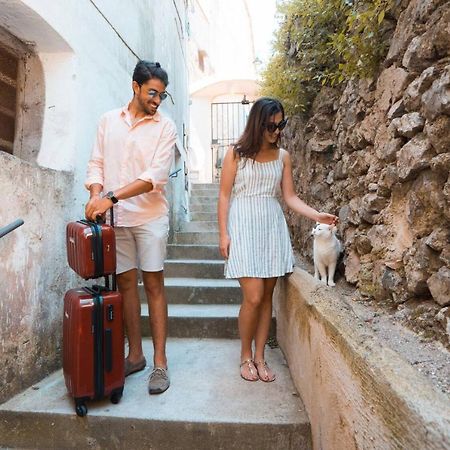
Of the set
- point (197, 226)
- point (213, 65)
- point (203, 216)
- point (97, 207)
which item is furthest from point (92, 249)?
point (213, 65)

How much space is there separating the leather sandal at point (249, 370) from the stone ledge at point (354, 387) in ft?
0.68

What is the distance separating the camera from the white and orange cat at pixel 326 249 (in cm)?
257

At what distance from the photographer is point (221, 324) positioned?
2.67 metres

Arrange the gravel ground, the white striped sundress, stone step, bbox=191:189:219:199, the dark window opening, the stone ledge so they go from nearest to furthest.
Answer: the stone ledge → the gravel ground → the white striped sundress → the dark window opening → stone step, bbox=191:189:219:199

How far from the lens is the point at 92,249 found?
163cm

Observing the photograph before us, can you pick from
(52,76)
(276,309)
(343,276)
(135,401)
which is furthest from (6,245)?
(343,276)

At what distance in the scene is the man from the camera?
192 cm

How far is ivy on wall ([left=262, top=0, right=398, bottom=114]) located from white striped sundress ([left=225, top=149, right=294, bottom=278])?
88 centimetres

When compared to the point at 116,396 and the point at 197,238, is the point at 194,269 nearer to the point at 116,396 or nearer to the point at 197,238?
the point at 197,238

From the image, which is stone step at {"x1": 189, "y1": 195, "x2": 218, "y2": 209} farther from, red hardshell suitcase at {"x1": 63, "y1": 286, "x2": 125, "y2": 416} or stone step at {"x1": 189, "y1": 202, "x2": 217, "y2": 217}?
red hardshell suitcase at {"x1": 63, "y1": 286, "x2": 125, "y2": 416}

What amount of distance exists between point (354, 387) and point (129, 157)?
1.47 m

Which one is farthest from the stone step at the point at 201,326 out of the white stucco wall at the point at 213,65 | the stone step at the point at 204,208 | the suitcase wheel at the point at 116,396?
the white stucco wall at the point at 213,65

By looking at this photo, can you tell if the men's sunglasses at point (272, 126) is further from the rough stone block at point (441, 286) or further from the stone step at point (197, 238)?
the stone step at point (197, 238)

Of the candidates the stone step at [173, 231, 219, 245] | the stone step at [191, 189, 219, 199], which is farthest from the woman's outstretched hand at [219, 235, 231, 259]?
the stone step at [191, 189, 219, 199]
